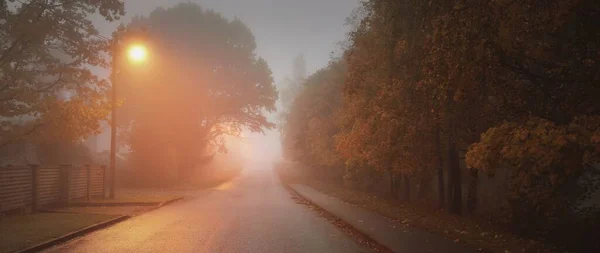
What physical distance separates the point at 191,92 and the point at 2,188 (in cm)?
2688

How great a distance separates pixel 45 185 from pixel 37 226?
5.48 meters

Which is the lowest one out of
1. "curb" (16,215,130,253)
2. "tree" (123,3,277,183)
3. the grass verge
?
the grass verge

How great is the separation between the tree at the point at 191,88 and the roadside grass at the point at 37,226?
22625mm

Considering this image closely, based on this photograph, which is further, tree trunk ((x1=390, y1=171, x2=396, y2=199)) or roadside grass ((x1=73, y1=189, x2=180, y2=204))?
tree trunk ((x1=390, y1=171, x2=396, y2=199))

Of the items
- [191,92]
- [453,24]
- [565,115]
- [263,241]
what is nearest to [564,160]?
[565,115]

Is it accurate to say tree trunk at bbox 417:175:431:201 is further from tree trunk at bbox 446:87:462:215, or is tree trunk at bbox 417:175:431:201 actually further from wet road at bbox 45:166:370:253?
wet road at bbox 45:166:370:253

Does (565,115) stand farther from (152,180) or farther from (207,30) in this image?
(207,30)

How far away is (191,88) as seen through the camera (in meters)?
39.9

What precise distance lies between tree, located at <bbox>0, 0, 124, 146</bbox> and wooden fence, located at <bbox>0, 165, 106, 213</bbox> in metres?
1.99

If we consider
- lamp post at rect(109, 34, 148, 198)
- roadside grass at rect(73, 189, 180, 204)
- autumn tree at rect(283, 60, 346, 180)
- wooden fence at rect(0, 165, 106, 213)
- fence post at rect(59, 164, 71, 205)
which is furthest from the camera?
autumn tree at rect(283, 60, 346, 180)

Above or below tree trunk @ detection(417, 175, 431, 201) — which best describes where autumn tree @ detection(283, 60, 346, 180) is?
above

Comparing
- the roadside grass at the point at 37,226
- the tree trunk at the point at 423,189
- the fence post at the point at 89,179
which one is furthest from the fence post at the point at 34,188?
the tree trunk at the point at 423,189

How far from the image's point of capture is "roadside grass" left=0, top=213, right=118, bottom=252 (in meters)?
9.37

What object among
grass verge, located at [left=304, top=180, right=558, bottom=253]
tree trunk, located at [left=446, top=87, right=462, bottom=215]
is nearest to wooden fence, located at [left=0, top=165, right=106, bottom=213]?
grass verge, located at [left=304, top=180, right=558, bottom=253]
